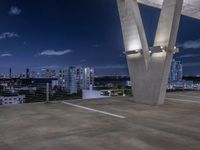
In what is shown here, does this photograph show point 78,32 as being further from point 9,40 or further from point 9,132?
point 9,132

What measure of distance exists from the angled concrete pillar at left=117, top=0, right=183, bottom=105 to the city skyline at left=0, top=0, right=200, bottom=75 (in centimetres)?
2055

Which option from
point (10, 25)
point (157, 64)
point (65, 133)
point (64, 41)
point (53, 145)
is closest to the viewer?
point (53, 145)

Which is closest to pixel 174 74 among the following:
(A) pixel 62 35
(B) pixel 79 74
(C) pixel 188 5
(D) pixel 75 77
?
(C) pixel 188 5

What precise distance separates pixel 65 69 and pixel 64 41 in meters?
21.4

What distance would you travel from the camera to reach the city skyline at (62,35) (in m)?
33.1

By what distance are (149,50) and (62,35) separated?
33.7 m

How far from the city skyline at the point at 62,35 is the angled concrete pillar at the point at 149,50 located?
20548 mm

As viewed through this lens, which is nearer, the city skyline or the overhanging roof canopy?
the overhanging roof canopy

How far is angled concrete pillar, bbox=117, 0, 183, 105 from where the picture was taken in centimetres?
741

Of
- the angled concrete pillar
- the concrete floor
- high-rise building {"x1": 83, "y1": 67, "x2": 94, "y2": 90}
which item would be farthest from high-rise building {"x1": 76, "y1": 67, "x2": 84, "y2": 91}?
the concrete floor

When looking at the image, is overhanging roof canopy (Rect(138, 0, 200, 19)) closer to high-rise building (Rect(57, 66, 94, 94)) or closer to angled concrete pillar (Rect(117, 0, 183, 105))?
angled concrete pillar (Rect(117, 0, 183, 105))

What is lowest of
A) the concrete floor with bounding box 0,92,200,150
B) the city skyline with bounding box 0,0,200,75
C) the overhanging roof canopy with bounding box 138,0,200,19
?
the concrete floor with bounding box 0,92,200,150

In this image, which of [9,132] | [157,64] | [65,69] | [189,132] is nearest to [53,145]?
[9,132]

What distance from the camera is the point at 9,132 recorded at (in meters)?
4.18
